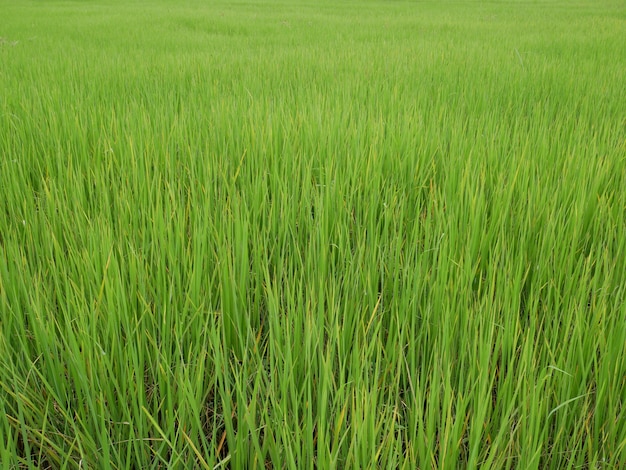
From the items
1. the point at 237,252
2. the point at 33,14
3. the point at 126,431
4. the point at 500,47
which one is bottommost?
the point at 126,431

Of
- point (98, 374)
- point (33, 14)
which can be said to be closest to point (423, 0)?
point (33, 14)

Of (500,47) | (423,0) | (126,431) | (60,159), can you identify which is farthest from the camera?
(423,0)

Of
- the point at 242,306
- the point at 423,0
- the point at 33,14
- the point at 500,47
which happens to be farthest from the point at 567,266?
the point at 423,0

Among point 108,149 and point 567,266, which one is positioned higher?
point 108,149

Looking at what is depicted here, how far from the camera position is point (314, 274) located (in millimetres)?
742

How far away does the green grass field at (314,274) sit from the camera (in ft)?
1.67

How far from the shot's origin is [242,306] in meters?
0.69

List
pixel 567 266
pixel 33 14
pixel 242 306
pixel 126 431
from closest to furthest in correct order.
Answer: pixel 126 431 < pixel 242 306 < pixel 567 266 < pixel 33 14

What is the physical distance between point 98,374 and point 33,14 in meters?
8.25

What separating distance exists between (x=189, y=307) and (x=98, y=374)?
16 centimetres

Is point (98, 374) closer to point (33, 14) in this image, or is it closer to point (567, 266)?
point (567, 266)

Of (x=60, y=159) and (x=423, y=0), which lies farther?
(x=423, y=0)

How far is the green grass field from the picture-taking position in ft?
1.67

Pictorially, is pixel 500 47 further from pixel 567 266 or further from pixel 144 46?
pixel 567 266
